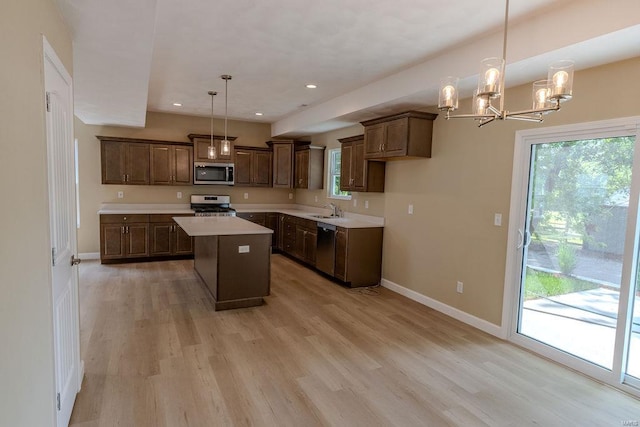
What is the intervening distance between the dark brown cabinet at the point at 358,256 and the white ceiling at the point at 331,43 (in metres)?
1.71

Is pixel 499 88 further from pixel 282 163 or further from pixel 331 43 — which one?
pixel 282 163

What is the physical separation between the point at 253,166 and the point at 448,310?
4.78 metres

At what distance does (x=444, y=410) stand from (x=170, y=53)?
3910mm

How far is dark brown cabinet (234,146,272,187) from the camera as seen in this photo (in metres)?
7.24

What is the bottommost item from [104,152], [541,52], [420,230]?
[420,230]

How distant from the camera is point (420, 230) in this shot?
4617 millimetres

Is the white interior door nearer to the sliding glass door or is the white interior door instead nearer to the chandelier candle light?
the chandelier candle light

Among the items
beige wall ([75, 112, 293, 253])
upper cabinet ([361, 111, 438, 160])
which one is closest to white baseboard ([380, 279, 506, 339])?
upper cabinet ([361, 111, 438, 160])

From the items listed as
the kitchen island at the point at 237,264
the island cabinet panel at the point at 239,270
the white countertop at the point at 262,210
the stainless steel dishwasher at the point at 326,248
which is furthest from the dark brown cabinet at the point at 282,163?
the island cabinet panel at the point at 239,270

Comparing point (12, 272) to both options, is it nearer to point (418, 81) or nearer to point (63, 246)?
point (63, 246)

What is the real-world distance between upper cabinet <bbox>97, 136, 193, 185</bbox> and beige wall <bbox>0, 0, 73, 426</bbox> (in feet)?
16.3

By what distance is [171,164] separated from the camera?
6621mm

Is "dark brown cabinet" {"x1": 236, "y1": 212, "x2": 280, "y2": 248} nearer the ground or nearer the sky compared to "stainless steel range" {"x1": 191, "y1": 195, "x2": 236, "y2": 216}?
nearer the ground

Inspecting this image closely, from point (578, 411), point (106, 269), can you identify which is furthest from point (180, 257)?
point (578, 411)
